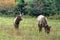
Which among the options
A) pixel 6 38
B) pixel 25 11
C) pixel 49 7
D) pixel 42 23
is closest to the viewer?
pixel 6 38

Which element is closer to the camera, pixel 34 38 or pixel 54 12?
pixel 34 38

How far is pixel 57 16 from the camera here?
3784cm

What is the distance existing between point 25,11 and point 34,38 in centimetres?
2465

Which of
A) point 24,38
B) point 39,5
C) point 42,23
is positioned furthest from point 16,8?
point 24,38

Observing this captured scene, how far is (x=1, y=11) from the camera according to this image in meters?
40.5

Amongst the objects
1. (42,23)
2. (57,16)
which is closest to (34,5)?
(57,16)

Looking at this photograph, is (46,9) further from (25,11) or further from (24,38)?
(24,38)

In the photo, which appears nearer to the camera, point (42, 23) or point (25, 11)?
point (42, 23)

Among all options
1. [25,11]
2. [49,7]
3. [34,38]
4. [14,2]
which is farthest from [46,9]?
[34,38]

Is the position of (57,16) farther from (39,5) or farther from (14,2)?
(14,2)

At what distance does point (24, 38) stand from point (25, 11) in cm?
2467

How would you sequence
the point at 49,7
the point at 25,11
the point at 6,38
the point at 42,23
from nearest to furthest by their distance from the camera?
the point at 6,38
the point at 42,23
the point at 49,7
the point at 25,11

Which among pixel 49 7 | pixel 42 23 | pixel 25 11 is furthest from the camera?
pixel 25 11

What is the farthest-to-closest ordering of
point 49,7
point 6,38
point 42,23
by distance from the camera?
point 49,7
point 42,23
point 6,38
